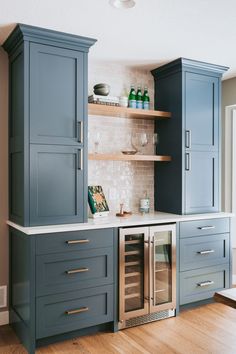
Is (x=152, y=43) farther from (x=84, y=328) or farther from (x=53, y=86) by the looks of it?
Answer: (x=84, y=328)

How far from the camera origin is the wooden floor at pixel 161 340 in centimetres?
274

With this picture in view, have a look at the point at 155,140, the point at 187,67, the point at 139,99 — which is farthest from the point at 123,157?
the point at 187,67

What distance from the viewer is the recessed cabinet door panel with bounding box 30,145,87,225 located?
2844 mm

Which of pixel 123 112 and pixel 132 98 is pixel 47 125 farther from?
pixel 132 98

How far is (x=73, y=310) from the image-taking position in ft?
9.34

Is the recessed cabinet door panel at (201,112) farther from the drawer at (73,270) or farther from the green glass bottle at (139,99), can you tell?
the drawer at (73,270)

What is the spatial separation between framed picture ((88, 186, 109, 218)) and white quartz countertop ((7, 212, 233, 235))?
70 millimetres

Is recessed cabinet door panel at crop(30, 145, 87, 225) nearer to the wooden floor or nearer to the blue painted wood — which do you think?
the blue painted wood

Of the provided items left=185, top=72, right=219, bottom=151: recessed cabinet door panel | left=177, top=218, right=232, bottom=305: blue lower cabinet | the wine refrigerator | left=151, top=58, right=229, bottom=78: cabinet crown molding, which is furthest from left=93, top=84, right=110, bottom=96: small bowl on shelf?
left=177, top=218, right=232, bottom=305: blue lower cabinet

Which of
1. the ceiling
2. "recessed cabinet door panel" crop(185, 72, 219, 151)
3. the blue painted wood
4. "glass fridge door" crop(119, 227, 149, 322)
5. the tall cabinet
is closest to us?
the ceiling

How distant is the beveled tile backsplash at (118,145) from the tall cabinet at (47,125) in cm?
54

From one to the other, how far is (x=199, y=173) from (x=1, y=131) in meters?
2.00

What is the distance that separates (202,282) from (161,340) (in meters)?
0.90

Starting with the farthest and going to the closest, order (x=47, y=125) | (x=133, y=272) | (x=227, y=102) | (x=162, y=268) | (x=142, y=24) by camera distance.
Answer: (x=227, y=102) → (x=162, y=268) → (x=133, y=272) → (x=47, y=125) → (x=142, y=24)
